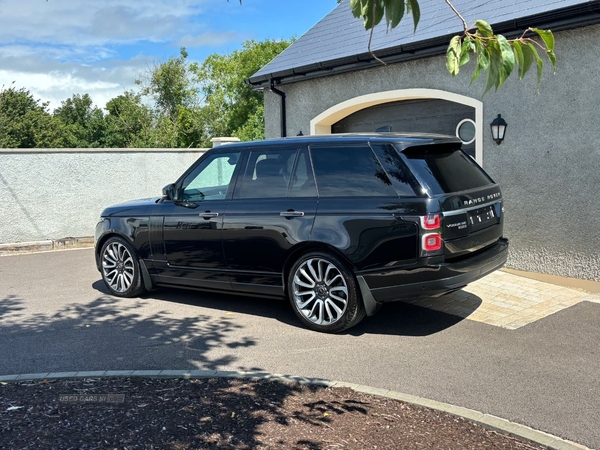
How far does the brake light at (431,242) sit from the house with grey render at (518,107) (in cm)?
335

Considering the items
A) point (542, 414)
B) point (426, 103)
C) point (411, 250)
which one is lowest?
point (542, 414)

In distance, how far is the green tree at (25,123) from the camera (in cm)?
4766

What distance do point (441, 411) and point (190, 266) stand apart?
3632mm

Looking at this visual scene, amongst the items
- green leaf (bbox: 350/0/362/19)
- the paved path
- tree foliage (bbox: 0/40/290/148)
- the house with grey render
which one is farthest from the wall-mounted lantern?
tree foliage (bbox: 0/40/290/148)

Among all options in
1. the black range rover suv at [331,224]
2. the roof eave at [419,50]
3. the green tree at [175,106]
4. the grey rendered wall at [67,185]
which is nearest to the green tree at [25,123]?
the green tree at [175,106]

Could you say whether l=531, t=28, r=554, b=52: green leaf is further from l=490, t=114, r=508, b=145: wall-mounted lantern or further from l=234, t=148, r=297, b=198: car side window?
l=490, t=114, r=508, b=145: wall-mounted lantern

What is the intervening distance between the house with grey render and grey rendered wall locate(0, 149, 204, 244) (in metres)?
4.63

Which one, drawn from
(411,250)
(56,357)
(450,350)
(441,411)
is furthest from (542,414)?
(56,357)

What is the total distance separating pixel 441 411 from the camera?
12.8ft

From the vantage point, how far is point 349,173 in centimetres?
571

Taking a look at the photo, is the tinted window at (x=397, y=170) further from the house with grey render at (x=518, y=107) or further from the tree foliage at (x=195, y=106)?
the tree foliage at (x=195, y=106)

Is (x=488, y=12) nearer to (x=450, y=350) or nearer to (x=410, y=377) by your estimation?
(x=450, y=350)

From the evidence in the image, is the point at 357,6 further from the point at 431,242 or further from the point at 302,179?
the point at 302,179

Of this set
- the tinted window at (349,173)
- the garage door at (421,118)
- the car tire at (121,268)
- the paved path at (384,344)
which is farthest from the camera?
the garage door at (421,118)
